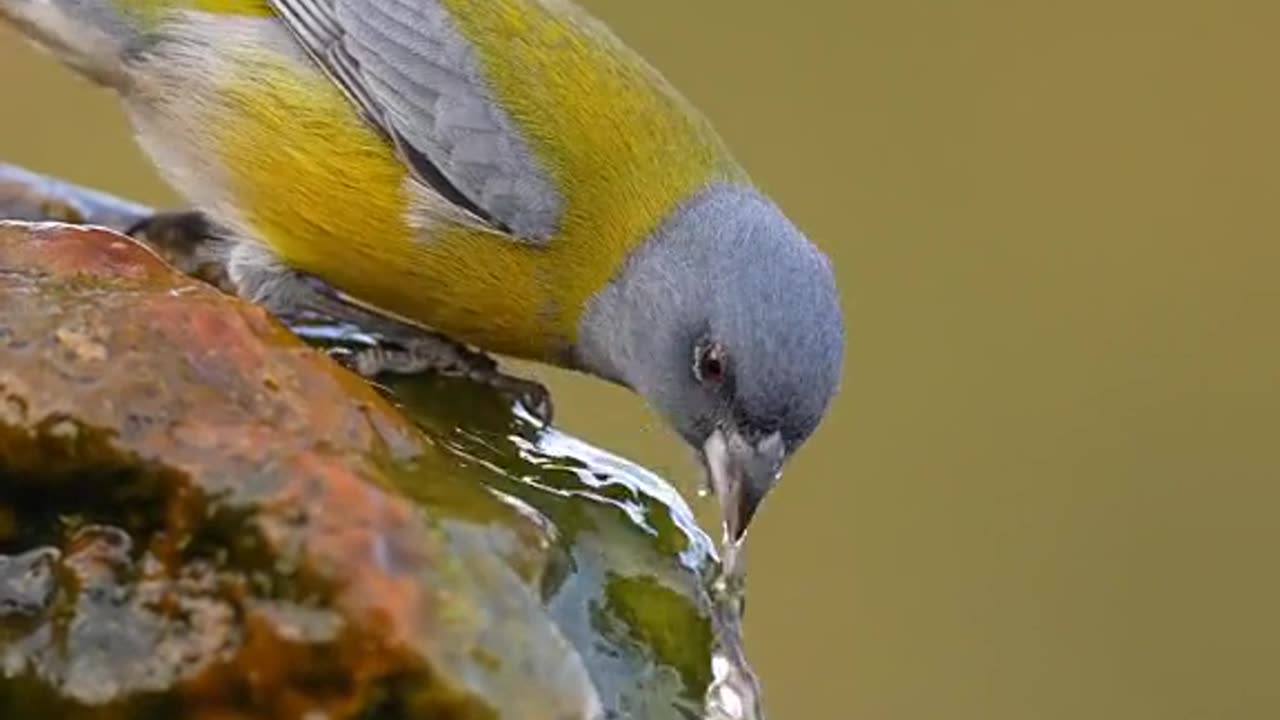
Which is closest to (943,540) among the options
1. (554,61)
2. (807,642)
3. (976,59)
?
(807,642)

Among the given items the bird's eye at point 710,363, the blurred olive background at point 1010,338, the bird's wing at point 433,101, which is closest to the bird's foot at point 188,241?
the bird's wing at point 433,101

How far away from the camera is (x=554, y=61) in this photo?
13.1ft

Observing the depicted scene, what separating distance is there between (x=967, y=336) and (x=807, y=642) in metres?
1.17

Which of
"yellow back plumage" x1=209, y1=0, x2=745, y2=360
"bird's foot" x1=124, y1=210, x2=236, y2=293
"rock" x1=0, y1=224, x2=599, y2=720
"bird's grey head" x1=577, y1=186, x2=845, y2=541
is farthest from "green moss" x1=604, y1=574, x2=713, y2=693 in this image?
"bird's foot" x1=124, y1=210, x2=236, y2=293

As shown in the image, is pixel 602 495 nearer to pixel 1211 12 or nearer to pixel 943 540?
pixel 943 540

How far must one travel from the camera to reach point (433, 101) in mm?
3971

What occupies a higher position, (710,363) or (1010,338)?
(710,363)

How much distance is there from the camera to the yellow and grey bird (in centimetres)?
368

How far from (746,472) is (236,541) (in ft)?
4.61

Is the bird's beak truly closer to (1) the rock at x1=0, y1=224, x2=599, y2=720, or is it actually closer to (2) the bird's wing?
(2) the bird's wing

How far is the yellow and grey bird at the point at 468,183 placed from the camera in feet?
12.1

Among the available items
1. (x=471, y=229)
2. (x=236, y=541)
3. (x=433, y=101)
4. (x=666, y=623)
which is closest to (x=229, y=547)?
(x=236, y=541)

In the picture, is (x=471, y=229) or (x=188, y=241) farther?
(x=188, y=241)

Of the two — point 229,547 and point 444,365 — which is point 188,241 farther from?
point 229,547
